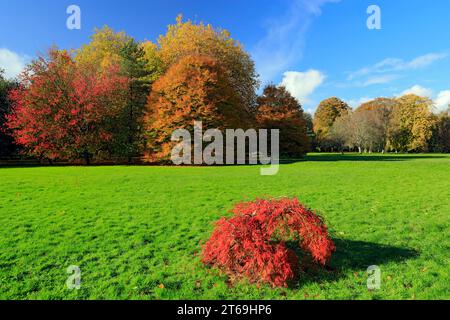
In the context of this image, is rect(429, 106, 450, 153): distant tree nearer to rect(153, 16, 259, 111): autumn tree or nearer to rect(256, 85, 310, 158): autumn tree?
rect(256, 85, 310, 158): autumn tree

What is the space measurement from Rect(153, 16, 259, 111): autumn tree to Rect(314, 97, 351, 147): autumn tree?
153ft

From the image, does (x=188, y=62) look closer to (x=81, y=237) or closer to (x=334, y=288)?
(x=81, y=237)

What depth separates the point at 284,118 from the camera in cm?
4197

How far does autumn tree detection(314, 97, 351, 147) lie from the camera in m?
82.9

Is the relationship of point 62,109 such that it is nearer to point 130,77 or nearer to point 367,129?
point 130,77

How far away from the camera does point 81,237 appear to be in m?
7.75

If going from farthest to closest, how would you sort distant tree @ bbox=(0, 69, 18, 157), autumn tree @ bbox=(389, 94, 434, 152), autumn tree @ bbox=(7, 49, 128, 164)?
1. autumn tree @ bbox=(389, 94, 434, 152)
2. distant tree @ bbox=(0, 69, 18, 157)
3. autumn tree @ bbox=(7, 49, 128, 164)

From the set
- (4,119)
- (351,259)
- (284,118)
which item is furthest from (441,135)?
(4,119)

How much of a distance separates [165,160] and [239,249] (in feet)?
89.9

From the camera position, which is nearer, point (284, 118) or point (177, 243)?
point (177, 243)

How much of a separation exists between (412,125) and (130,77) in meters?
62.8

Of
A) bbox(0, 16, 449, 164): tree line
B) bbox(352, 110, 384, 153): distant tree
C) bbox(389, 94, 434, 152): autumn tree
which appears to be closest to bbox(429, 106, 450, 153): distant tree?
bbox(389, 94, 434, 152): autumn tree
